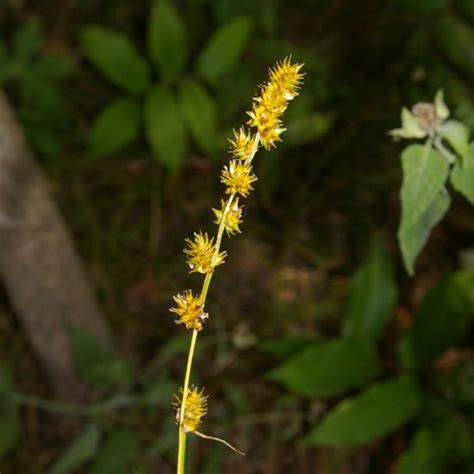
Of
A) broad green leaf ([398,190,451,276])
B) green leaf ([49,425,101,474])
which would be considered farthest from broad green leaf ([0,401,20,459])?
broad green leaf ([398,190,451,276])

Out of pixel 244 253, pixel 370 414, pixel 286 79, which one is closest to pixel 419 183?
pixel 286 79

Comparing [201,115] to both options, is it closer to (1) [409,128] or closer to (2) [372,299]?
(2) [372,299]

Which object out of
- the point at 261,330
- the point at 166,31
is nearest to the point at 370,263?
the point at 261,330

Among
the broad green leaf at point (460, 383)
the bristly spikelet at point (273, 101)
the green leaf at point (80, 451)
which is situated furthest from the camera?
the broad green leaf at point (460, 383)

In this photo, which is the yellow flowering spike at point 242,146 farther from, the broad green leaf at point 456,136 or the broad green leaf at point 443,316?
the broad green leaf at point 443,316

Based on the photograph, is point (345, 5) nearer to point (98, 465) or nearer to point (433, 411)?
point (433, 411)

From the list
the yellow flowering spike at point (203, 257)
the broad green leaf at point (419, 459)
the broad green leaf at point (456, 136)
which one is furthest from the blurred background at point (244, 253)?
the yellow flowering spike at point (203, 257)

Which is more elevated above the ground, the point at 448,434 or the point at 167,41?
the point at 167,41
